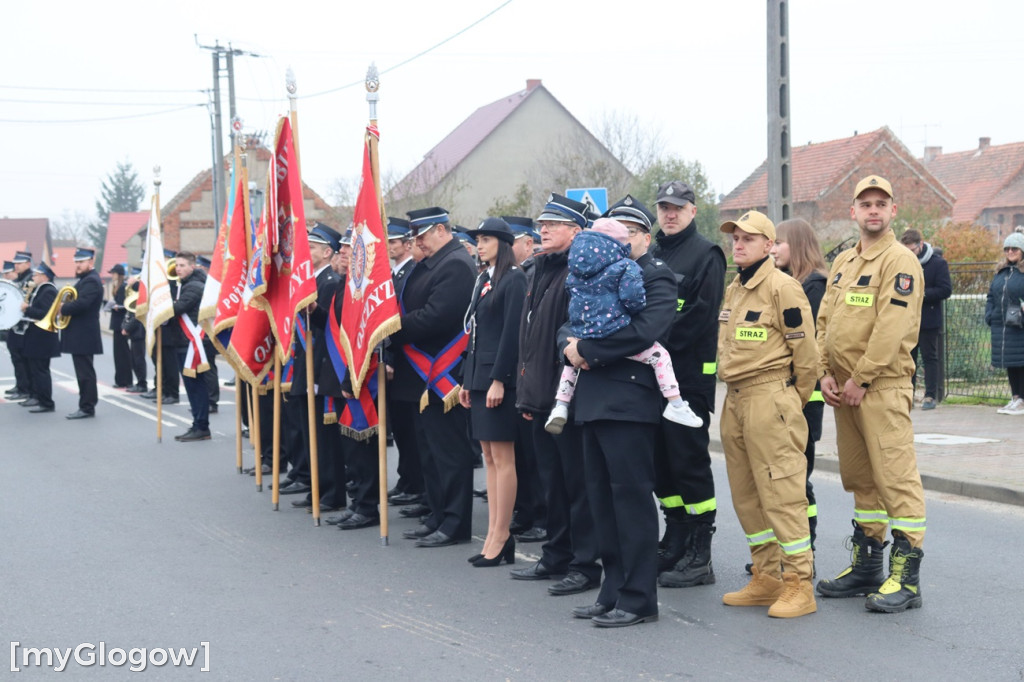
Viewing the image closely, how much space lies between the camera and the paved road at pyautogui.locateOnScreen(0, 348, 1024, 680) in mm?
5355

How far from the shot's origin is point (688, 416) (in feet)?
19.2

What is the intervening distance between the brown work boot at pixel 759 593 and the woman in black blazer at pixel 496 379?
5.50ft

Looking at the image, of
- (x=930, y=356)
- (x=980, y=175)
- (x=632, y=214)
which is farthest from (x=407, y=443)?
(x=980, y=175)

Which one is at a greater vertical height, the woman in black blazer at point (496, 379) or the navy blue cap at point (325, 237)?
the navy blue cap at point (325, 237)

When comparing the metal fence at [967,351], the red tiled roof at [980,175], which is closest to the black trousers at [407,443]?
the metal fence at [967,351]

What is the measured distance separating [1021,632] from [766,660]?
1.37 m

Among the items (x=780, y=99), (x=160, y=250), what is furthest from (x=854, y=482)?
(x=160, y=250)

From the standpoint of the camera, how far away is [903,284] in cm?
606

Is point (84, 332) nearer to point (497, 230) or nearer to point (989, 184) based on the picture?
point (497, 230)

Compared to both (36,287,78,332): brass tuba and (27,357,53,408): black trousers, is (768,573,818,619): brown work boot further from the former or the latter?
(27,357,53,408): black trousers

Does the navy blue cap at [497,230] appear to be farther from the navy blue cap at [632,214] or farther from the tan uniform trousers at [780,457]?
the tan uniform trousers at [780,457]

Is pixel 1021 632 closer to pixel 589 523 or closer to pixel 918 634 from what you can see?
pixel 918 634

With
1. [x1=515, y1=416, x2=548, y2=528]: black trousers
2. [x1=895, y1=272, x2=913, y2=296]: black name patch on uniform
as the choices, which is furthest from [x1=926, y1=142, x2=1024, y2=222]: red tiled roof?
[x1=895, y1=272, x2=913, y2=296]: black name patch on uniform

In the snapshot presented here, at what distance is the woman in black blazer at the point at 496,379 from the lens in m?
7.23
